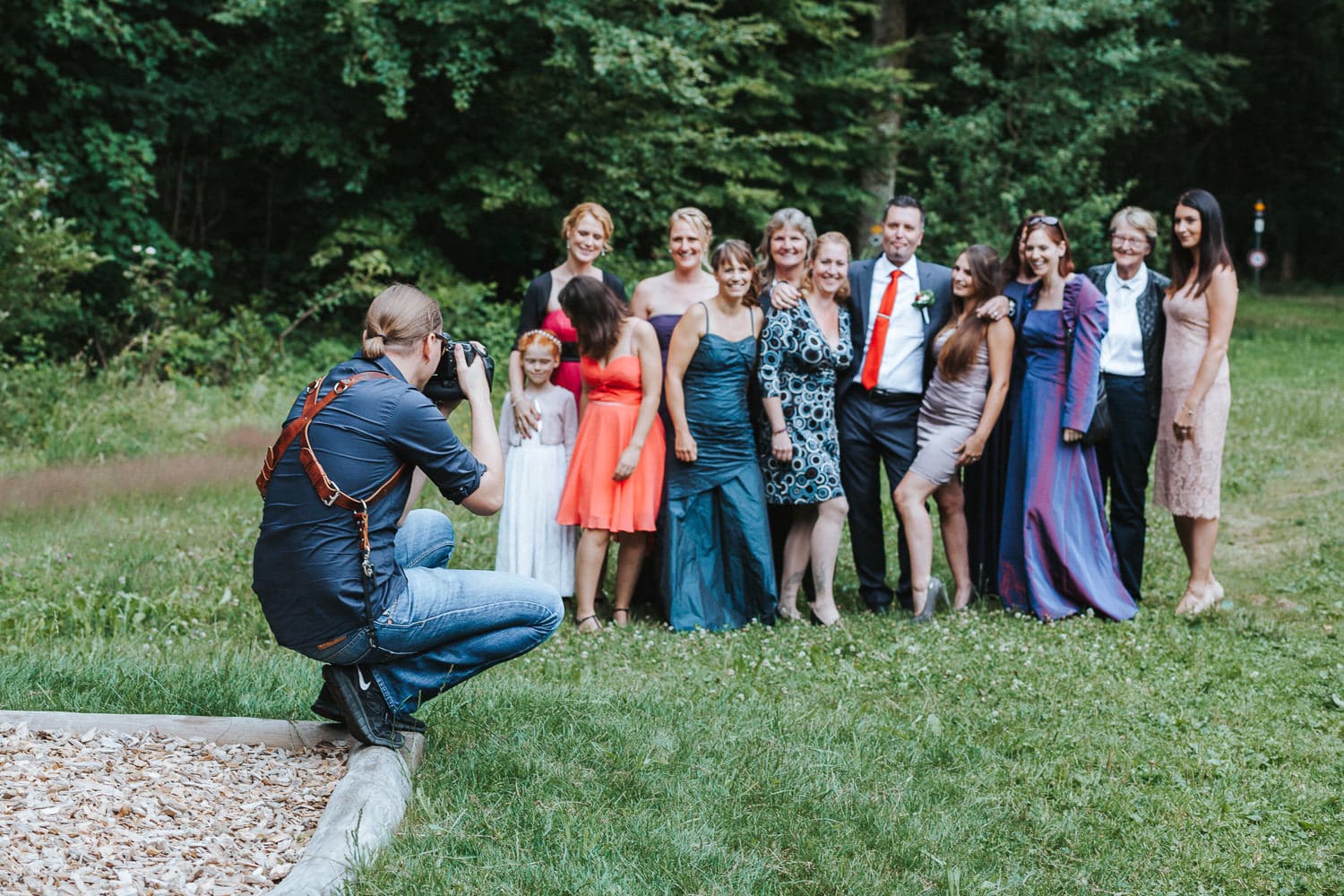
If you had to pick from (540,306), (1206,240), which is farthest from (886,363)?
(540,306)

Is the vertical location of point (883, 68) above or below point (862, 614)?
above

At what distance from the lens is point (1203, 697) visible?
5.56m

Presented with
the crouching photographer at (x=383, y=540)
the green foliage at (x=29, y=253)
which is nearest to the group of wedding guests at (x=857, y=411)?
the crouching photographer at (x=383, y=540)

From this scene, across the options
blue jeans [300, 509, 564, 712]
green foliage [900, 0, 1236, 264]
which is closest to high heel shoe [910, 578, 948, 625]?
blue jeans [300, 509, 564, 712]

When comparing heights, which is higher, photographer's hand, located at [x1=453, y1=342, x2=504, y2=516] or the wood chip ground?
photographer's hand, located at [x1=453, y1=342, x2=504, y2=516]

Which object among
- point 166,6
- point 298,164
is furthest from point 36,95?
point 298,164

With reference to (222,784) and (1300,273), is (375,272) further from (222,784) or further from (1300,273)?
(1300,273)

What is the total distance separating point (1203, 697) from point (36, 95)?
14326 mm

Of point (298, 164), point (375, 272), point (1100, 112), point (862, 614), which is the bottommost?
point (862, 614)

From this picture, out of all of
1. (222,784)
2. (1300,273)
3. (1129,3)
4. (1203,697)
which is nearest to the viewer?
(222,784)

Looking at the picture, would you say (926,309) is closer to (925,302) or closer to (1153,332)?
(925,302)

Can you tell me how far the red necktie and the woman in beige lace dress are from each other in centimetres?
152

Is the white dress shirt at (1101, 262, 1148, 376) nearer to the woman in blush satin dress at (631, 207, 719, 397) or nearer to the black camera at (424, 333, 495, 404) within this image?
the woman in blush satin dress at (631, 207, 719, 397)

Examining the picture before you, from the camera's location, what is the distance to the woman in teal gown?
6.86 metres
